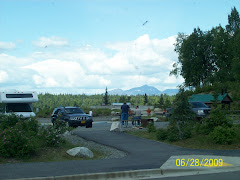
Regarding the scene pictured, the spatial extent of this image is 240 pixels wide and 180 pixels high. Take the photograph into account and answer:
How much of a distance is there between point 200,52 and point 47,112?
40.3 m

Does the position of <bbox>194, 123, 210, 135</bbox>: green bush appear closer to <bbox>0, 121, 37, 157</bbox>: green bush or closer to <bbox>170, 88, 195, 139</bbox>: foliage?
<bbox>170, 88, 195, 139</bbox>: foliage

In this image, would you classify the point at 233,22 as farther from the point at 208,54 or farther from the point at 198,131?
the point at 198,131

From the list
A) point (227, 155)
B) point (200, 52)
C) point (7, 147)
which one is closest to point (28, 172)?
point (7, 147)

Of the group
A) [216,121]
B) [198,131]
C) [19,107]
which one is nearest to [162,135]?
[198,131]

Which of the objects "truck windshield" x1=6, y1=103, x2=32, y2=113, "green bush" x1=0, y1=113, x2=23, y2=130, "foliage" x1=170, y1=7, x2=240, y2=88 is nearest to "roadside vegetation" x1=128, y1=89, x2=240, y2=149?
"green bush" x1=0, y1=113, x2=23, y2=130

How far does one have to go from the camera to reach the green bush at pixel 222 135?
15047mm

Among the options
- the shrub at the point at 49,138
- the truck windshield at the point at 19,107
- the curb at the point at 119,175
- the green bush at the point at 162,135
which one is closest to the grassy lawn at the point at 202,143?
the green bush at the point at 162,135

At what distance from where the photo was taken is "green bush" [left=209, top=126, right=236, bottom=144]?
Answer: 1505 cm

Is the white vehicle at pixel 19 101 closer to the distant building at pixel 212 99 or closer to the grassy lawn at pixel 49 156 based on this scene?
the grassy lawn at pixel 49 156

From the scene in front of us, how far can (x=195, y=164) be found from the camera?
1063cm

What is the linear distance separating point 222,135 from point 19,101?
13386 millimetres

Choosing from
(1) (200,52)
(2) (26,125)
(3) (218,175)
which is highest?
(1) (200,52)

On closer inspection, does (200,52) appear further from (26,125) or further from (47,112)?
(26,125)

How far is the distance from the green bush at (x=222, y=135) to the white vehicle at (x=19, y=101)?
11539 millimetres
